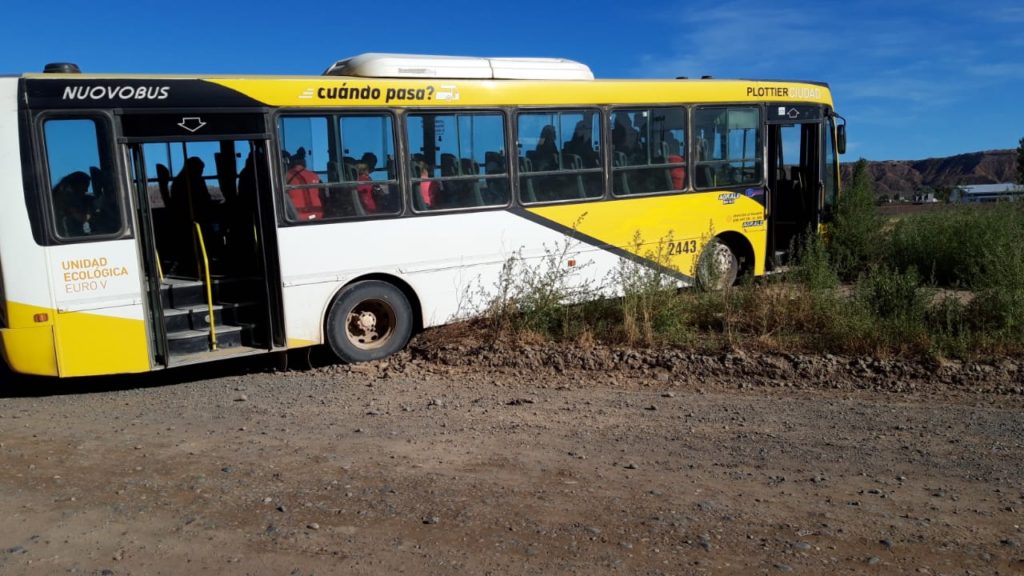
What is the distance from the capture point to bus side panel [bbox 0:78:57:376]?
6887 mm

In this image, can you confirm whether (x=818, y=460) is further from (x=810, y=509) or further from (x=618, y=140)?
(x=618, y=140)

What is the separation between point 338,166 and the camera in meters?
8.34

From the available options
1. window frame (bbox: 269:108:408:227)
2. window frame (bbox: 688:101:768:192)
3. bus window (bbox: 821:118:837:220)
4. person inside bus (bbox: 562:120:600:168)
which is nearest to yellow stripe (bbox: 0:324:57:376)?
window frame (bbox: 269:108:408:227)

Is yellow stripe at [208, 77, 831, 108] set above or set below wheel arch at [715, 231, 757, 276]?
above

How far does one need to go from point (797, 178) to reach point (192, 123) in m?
8.95

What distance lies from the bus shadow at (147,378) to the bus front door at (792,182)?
6820 millimetres

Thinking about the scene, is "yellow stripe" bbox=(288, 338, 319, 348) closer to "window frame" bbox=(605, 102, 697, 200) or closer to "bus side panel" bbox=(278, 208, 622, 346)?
"bus side panel" bbox=(278, 208, 622, 346)

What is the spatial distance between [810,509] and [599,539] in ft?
4.04

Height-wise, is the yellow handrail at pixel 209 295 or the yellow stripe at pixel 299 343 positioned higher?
the yellow handrail at pixel 209 295

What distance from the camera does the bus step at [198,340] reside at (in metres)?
7.75

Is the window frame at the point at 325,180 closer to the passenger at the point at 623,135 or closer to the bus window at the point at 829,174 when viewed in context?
the passenger at the point at 623,135

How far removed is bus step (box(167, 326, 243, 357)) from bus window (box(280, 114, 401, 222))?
1292 mm

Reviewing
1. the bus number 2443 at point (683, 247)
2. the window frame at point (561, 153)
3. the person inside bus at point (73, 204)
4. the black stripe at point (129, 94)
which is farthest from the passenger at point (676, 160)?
the person inside bus at point (73, 204)

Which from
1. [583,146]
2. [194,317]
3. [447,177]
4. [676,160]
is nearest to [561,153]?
[583,146]
